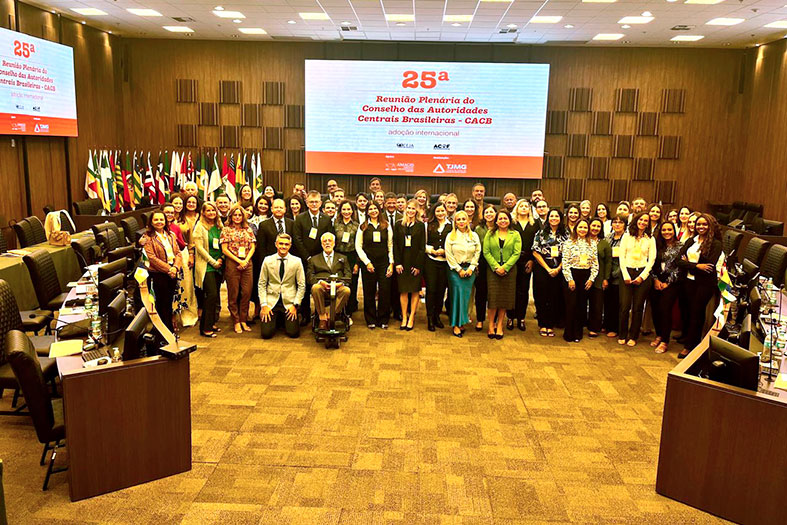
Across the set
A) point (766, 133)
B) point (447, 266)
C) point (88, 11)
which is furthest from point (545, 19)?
point (88, 11)

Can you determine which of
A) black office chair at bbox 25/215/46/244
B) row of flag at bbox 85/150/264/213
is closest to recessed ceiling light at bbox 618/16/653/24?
row of flag at bbox 85/150/264/213

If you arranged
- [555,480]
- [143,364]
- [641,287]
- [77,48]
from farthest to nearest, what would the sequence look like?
[77,48], [641,287], [555,480], [143,364]

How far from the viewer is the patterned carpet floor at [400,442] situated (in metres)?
3.60

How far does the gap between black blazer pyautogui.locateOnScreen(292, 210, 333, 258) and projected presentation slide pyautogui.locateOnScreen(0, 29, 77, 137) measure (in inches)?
236

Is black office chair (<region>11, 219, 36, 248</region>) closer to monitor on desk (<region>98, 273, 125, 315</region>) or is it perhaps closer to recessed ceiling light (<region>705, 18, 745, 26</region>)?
monitor on desk (<region>98, 273, 125, 315</region>)

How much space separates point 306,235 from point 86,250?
2.44 m

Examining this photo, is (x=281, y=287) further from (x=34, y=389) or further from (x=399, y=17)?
(x=399, y=17)

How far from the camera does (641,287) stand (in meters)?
6.86

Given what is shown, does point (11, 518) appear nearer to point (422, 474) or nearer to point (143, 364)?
point (143, 364)

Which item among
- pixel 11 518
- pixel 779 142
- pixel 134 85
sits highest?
pixel 134 85

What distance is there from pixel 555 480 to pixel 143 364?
2.77m

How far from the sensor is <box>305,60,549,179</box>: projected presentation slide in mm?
13367

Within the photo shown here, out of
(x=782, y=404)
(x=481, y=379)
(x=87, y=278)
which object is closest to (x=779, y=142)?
(x=481, y=379)

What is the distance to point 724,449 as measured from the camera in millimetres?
3465
